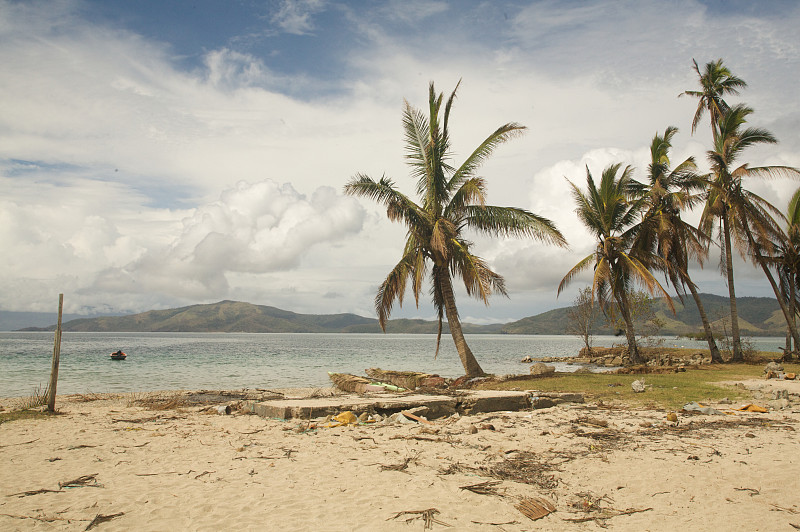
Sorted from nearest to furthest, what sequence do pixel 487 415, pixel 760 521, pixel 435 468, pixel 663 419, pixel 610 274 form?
pixel 760 521 → pixel 435 468 → pixel 663 419 → pixel 487 415 → pixel 610 274

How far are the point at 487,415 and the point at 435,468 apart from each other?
12.7 feet

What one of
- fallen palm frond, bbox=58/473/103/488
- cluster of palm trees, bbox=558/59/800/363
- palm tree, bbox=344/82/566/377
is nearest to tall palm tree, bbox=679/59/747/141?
cluster of palm trees, bbox=558/59/800/363

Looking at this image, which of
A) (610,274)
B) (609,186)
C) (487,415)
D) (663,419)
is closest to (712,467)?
(663,419)

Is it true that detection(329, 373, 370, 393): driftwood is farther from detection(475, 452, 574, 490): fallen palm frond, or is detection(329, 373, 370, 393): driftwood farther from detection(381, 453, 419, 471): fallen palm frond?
detection(475, 452, 574, 490): fallen palm frond

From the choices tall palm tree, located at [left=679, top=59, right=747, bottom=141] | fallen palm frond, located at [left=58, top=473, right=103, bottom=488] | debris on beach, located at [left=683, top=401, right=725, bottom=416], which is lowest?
fallen palm frond, located at [left=58, top=473, right=103, bottom=488]

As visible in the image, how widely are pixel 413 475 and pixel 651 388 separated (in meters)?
9.83

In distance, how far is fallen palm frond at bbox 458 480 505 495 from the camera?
4.76m

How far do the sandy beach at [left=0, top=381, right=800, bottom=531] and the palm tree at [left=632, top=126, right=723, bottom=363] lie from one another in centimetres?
1365

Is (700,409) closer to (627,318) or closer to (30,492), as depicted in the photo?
(30,492)

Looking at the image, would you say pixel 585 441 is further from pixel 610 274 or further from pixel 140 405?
pixel 610 274

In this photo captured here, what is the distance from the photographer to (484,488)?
488cm

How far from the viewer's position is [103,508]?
169 inches

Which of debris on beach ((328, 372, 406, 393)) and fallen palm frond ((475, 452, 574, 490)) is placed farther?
debris on beach ((328, 372, 406, 393))

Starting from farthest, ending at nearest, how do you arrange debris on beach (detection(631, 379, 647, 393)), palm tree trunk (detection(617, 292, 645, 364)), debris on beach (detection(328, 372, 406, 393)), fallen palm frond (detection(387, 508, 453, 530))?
palm tree trunk (detection(617, 292, 645, 364)), debris on beach (detection(328, 372, 406, 393)), debris on beach (detection(631, 379, 647, 393)), fallen palm frond (detection(387, 508, 453, 530))
